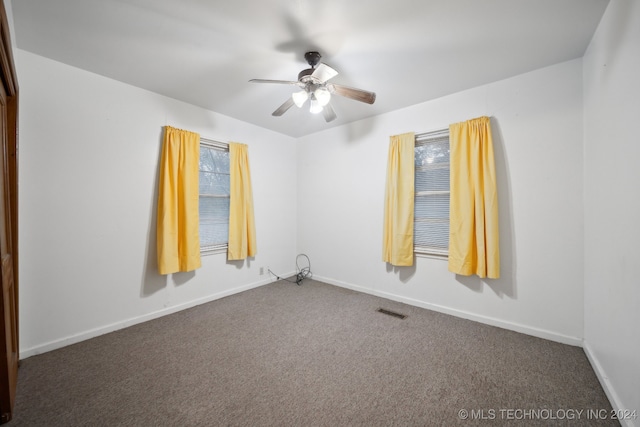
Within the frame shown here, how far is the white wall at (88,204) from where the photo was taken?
205 cm

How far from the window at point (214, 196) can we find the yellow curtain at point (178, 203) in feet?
0.89

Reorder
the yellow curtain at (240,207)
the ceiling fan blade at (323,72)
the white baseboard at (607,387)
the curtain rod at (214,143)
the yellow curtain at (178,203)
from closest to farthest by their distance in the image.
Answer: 1. the white baseboard at (607,387)
2. the ceiling fan blade at (323,72)
3. the yellow curtain at (178,203)
4. the curtain rod at (214,143)
5. the yellow curtain at (240,207)

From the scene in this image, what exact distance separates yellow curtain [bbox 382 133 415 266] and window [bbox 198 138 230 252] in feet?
7.45

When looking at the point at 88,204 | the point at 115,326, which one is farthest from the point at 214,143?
the point at 115,326

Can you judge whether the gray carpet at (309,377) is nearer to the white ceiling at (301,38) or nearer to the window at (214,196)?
the window at (214,196)

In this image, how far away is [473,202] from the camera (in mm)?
2566

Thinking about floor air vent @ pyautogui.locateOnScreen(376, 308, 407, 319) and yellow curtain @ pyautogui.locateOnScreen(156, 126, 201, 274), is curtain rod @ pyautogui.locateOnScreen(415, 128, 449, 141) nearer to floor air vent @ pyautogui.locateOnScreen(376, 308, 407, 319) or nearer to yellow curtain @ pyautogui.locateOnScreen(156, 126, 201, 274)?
floor air vent @ pyautogui.locateOnScreen(376, 308, 407, 319)

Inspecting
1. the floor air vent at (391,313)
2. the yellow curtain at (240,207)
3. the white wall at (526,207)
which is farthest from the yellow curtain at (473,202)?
the yellow curtain at (240,207)

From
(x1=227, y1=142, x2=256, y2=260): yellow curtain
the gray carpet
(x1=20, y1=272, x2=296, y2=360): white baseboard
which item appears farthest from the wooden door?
(x1=227, y1=142, x2=256, y2=260): yellow curtain

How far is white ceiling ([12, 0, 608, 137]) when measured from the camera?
159 cm

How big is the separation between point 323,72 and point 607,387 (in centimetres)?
290

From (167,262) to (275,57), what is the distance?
236 cm

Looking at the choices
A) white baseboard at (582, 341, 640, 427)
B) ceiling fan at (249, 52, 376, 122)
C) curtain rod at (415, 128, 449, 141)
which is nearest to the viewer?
white baseboard at (582, 341, 640, 427)

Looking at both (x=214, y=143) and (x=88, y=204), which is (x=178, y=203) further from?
(x=214, y=143)
